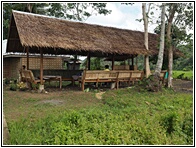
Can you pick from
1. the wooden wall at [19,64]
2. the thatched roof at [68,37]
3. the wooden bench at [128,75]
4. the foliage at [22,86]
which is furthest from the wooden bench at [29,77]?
the wooden wall at [19,64]

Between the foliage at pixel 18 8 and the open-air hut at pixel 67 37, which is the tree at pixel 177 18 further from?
the foliage at pixel 18 8

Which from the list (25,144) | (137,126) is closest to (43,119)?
(25,144)

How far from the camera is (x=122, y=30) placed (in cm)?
1496

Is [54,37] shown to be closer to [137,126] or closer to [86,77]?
[86,77]

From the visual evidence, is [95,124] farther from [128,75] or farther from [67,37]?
[128,75]

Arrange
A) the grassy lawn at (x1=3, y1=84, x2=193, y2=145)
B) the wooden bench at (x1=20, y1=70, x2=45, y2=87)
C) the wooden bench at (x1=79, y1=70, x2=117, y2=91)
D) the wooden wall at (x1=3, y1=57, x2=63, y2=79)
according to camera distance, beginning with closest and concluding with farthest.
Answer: the grassy lawn at (x1=3, y1=84, x2=193, y2=145) < the wooden bench at (x1=20, y1=70, x2=45, y2=87) < the wooden bench at (x1=79, y1=70, x2=117, y2=91) < the wooden wall at (x1=3, y1=57, x2=63, y2=79)

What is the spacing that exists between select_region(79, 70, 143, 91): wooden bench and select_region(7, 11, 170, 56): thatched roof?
119cm

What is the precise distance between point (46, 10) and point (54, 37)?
16152 millimetres

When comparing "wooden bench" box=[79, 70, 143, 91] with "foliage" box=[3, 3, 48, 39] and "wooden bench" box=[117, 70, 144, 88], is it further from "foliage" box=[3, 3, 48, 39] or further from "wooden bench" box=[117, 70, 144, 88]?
"foliage" box=[3, 3, 48, 39]

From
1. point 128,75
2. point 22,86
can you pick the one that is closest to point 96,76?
point 128,75

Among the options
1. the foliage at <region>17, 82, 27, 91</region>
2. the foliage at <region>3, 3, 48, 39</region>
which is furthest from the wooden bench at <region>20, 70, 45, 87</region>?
the foliage at <region>3, 3, 48, 39</region>

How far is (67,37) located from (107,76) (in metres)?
3.01

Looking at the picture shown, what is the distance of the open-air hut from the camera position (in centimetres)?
994

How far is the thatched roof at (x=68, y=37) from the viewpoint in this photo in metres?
9.93
